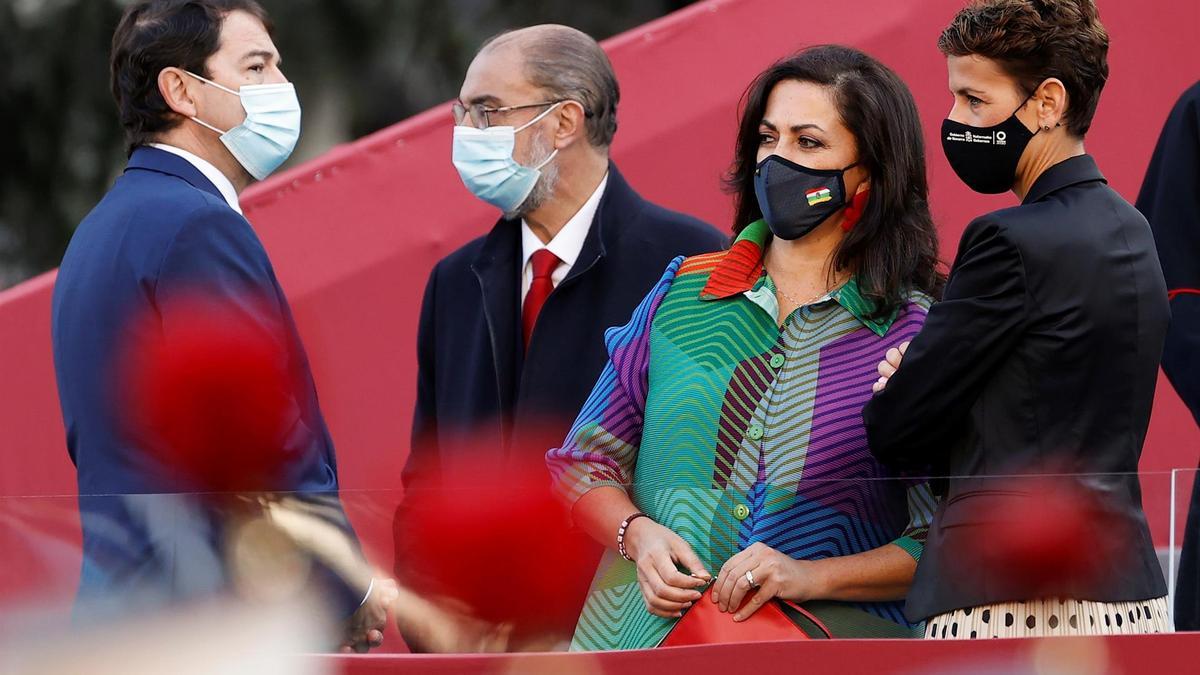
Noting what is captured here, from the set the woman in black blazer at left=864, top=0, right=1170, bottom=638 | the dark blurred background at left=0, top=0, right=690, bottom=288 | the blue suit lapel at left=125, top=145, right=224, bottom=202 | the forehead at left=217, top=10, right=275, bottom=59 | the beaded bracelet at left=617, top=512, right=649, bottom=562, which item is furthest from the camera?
the dark blurred background at left=0, top=0, right=690, bottom=288

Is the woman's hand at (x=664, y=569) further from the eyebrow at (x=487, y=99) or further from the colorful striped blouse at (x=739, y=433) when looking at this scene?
the eyebrow at (x=487, y=99)

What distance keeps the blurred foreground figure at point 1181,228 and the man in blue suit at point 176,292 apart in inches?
60.7

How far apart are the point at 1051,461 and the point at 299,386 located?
Result: 52.3 inches

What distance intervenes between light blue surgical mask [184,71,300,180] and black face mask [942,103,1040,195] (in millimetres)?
1406

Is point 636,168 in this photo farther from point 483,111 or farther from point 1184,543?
point 1184,543

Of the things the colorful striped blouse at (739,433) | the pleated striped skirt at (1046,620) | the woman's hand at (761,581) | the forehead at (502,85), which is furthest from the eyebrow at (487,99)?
the pleated striped skirt at (1046,620)

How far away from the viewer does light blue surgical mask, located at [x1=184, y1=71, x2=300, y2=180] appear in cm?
352

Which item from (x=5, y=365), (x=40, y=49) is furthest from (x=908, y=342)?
(x=40, y=49)

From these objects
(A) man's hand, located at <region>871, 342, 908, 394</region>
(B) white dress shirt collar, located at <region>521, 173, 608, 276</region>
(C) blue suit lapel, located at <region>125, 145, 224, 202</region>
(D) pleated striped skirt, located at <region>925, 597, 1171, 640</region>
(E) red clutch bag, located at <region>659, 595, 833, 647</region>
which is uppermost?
(A) man's hand, located at <region>871, 342, 908, 394</region>

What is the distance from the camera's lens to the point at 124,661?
2.52m

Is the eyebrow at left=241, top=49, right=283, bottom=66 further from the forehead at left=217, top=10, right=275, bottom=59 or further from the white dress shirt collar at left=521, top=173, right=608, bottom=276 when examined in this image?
the white dress shirt collar at left=521, top=173, right=608, bottom=276

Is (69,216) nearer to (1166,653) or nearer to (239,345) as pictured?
(239,345)

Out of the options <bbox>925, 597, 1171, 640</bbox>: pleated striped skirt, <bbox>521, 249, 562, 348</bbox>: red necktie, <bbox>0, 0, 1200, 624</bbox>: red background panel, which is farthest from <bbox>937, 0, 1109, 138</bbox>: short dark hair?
<bbox>0, 0, 1200, 624</bbox>: red background panel

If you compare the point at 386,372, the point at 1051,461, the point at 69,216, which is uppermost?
the point at 1051,461
